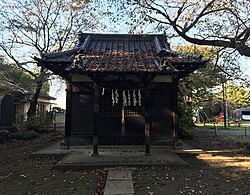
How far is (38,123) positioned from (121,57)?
11.3 meters

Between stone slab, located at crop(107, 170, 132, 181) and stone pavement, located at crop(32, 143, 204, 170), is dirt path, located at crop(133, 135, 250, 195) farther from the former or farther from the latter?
stone pavement, located at crop(32, 143, 204, 170)

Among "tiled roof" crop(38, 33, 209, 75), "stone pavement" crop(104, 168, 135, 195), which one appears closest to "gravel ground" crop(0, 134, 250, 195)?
"stone pavement" crop(104, 168, 135, 195)

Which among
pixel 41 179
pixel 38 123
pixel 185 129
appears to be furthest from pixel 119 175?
pixel 38 123

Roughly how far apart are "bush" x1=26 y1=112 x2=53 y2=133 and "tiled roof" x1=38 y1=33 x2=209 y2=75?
8.76m

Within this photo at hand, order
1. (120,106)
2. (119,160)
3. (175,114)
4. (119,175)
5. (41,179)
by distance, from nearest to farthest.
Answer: (41,179)
(119,175)
(119,160)
(175,114)
(120,106)

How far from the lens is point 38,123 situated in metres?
17.5

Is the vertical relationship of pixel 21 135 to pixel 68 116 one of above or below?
below

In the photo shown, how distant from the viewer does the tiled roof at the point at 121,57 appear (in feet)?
26.2

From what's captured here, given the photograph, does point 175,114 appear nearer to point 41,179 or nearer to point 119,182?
point 119,182

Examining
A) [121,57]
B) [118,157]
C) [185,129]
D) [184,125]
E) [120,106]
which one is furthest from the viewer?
[184,125]

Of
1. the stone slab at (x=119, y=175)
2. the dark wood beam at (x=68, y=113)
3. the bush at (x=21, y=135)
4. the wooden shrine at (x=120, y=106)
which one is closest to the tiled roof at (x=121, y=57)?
the wooden shrine at (x=120, y=106)

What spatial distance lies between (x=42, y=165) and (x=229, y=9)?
9.92 meters

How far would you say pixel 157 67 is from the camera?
8.18m

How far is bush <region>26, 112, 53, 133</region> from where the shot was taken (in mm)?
17381
